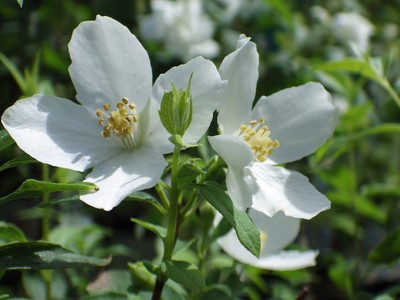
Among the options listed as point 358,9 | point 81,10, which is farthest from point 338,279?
point 358,9

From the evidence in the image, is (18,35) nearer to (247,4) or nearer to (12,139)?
(247,4)

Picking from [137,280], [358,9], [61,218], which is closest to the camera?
[137,280]

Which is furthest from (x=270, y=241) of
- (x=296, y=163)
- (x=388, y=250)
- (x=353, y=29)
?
(x=353, y=29)

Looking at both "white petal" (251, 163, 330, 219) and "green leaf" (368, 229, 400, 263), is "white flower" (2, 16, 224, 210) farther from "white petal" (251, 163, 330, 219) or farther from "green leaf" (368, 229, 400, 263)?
"green leaf" (368, 229, 400, 263)

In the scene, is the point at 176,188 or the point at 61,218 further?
the point at 61,218

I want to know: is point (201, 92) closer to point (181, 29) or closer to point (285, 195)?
point (285, 195)

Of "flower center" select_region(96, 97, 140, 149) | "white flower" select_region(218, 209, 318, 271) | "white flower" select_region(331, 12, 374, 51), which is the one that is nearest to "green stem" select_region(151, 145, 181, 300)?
"flower center" select_region(96, 97, 140, 149)
